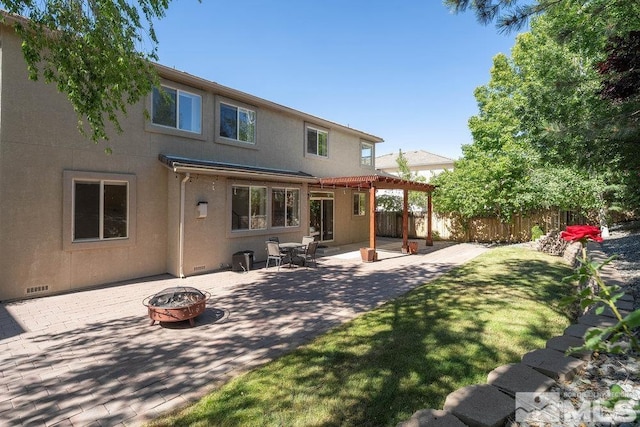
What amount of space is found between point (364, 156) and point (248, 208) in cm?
1080

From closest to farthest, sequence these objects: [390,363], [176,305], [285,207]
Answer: [390,363]
[176,305]
[285,207]

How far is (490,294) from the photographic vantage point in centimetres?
790

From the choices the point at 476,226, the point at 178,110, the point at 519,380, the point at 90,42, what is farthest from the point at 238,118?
the point at 476,226

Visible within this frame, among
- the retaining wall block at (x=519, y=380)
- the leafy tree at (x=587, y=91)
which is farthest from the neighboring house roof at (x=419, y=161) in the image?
the retaining wall block at (x=519, y=380)

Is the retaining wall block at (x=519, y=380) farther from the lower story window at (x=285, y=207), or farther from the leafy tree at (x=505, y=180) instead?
the leafy tree at (x=505, y=180)

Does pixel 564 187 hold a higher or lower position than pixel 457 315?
higher

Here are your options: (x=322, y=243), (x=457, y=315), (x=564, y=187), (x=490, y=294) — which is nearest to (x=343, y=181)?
(x=322, y=243)

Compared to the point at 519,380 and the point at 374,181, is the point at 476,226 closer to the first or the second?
the point at 374,181

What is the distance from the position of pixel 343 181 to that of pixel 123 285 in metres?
9.10

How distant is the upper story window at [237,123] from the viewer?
1284 cm

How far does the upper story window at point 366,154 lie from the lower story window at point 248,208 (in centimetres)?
954

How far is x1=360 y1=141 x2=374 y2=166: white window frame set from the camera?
20725 mm

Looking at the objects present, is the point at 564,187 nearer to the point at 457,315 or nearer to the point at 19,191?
the point at 457,315

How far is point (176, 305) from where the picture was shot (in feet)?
20.5
